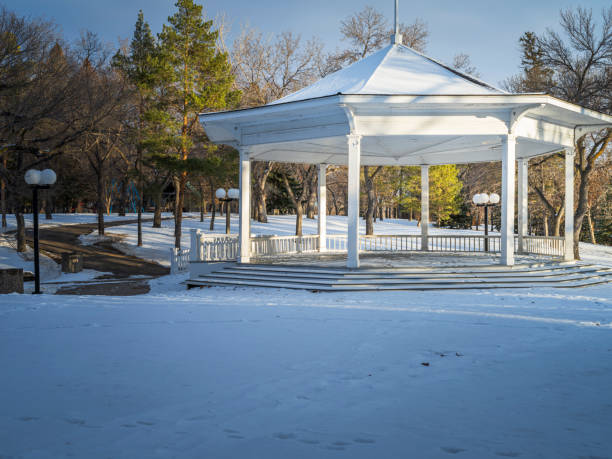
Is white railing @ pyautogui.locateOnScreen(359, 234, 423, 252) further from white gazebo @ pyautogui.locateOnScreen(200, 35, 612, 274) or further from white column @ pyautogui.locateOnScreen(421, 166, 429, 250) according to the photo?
white gazebo @ pyautogui.locateOnScreen(200, 35, 612, 274)

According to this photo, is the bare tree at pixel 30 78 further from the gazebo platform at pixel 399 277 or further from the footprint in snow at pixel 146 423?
the footprint in snow at pixel 146 423

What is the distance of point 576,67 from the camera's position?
2200 cm

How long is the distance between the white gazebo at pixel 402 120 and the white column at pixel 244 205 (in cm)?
3

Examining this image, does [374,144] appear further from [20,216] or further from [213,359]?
[20,216]

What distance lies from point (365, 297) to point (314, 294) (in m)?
1.22

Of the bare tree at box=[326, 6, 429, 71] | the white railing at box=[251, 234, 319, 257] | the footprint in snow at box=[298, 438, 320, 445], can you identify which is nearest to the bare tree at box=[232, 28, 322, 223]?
the bare tree at box=[326, 6, 429, 71]

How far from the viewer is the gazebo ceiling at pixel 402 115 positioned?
10891 millimetres

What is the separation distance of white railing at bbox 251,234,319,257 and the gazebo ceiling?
2920mm

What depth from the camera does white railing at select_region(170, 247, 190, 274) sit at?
63.4 feet

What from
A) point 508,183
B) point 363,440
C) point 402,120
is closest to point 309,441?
point 363,440

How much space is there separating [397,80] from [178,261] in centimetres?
1166

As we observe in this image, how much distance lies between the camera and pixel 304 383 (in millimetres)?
4234

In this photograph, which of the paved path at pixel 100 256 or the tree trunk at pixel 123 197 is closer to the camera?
the paved path at pixel 100 256

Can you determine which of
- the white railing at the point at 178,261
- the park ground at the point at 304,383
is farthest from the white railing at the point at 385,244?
the park ground at the point at 304,383
